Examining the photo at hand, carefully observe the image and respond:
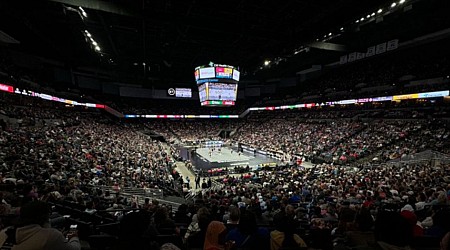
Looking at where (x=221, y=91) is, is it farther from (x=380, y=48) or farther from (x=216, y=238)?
(x=216, y=238)

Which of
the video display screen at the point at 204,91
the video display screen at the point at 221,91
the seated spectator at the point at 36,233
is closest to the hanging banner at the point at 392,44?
the video display screen at the point at 221,91

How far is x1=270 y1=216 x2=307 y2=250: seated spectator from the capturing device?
8.64 feet

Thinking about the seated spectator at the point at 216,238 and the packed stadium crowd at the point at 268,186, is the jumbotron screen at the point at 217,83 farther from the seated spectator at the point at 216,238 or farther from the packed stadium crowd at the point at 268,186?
the seated spectator at the point at 216,238

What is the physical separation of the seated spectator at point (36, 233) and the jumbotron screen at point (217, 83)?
25155 mm

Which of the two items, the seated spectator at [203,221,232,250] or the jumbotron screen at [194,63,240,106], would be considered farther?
the jumbotron screen at [194,63,240,106]

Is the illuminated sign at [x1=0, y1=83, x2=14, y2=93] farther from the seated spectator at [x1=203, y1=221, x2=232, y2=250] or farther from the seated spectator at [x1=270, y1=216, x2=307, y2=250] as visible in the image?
the seated spectator at [x1=270, y1=216, x2=307, y2=250]

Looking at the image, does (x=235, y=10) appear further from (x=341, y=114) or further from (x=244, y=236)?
(x=341, y=114)

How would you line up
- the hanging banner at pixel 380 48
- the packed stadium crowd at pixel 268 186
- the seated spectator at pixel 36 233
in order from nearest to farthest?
the seated spectator at pixel 36 233 < the packed stadium crowd at pixel 268 186 < the hanging banner at pixel 380 48

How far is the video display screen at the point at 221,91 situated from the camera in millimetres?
27647

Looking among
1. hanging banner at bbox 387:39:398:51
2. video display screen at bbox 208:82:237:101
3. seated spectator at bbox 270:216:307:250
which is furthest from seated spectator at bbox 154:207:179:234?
hanging banner at bbox 387:39:398:51

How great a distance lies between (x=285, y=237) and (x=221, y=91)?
86.3ft

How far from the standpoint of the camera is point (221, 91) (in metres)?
28.3

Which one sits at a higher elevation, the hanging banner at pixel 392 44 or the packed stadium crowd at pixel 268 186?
the hanging banner at pixel 392 44

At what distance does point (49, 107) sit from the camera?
28500mm
